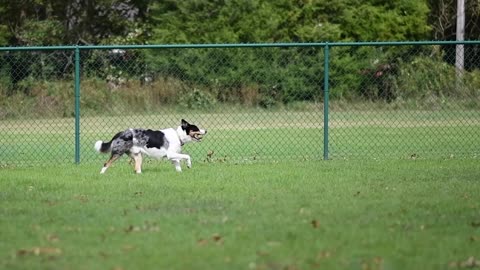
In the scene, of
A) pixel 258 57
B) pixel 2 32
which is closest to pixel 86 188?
pixel 258 57

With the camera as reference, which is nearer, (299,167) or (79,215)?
(79,215)

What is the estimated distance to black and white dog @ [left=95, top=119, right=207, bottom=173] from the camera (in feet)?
41.5

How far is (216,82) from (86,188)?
23.5 feet

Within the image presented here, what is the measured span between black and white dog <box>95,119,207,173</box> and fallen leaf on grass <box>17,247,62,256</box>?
5321mm

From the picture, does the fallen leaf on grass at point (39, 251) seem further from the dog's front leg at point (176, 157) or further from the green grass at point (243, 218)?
the dog's front leg at point (176, 157)

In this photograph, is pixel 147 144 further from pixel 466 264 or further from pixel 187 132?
pixel 466 264

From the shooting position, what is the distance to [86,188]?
432 inches

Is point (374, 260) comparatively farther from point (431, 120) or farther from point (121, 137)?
point (431, 120)

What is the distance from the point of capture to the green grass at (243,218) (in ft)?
22.6

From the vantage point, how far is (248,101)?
1806 cm

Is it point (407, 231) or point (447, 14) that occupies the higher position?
point (447, 14)

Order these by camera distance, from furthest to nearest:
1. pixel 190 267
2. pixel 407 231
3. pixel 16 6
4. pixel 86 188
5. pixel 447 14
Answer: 1. pixel 447 14
2. pixel 16 6
3. pixel 86 188
4. pixel 407 231
5. pixel 190 267

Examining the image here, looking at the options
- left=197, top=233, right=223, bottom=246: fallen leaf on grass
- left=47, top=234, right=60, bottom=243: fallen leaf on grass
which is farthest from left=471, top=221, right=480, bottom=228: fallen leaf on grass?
left=47, top=234, right=60, bottom=243: fallen leaf on grass

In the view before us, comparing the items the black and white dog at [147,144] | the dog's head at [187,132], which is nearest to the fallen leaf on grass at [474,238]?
the black and white dog at [147,144]
